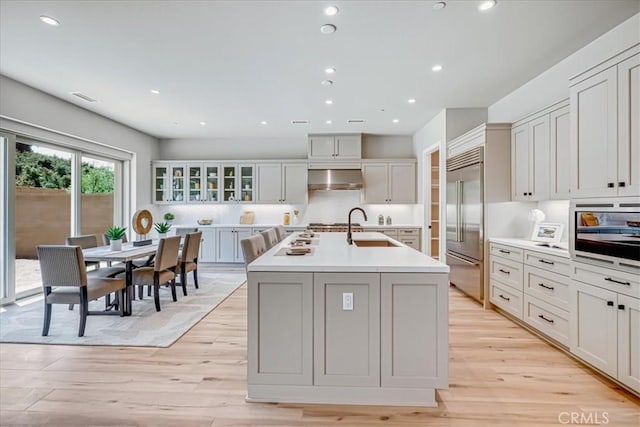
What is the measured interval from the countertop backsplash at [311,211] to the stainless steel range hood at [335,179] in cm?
50

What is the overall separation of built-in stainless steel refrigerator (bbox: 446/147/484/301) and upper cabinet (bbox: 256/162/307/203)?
312 centimetres

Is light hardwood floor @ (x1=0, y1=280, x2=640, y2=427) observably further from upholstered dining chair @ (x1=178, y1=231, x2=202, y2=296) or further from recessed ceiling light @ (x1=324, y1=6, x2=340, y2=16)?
recessed ceiling light @ (x1=324, y1=6, x2=340, y2=16)

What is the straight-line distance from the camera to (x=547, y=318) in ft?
9.77

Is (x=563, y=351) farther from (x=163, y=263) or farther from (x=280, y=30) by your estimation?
(x=163, y=263)

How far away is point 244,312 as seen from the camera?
389 cm

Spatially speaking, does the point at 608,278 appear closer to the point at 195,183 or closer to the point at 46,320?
the point at 46,320

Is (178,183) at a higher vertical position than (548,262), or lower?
higher

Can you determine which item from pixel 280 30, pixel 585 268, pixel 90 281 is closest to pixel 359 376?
pixel 585 268

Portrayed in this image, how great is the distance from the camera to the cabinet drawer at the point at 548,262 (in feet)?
9.02

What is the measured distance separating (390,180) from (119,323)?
5235 mm

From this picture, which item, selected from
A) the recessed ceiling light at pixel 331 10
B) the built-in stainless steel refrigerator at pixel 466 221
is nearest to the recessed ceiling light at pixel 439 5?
the recessed ceiling light at pixel 331 10

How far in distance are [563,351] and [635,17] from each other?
2785 mm

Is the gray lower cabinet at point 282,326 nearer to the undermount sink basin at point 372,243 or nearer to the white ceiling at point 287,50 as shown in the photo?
the undermount sink basin at point 372,243

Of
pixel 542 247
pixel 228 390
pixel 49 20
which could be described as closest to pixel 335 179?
pixel 542 247
